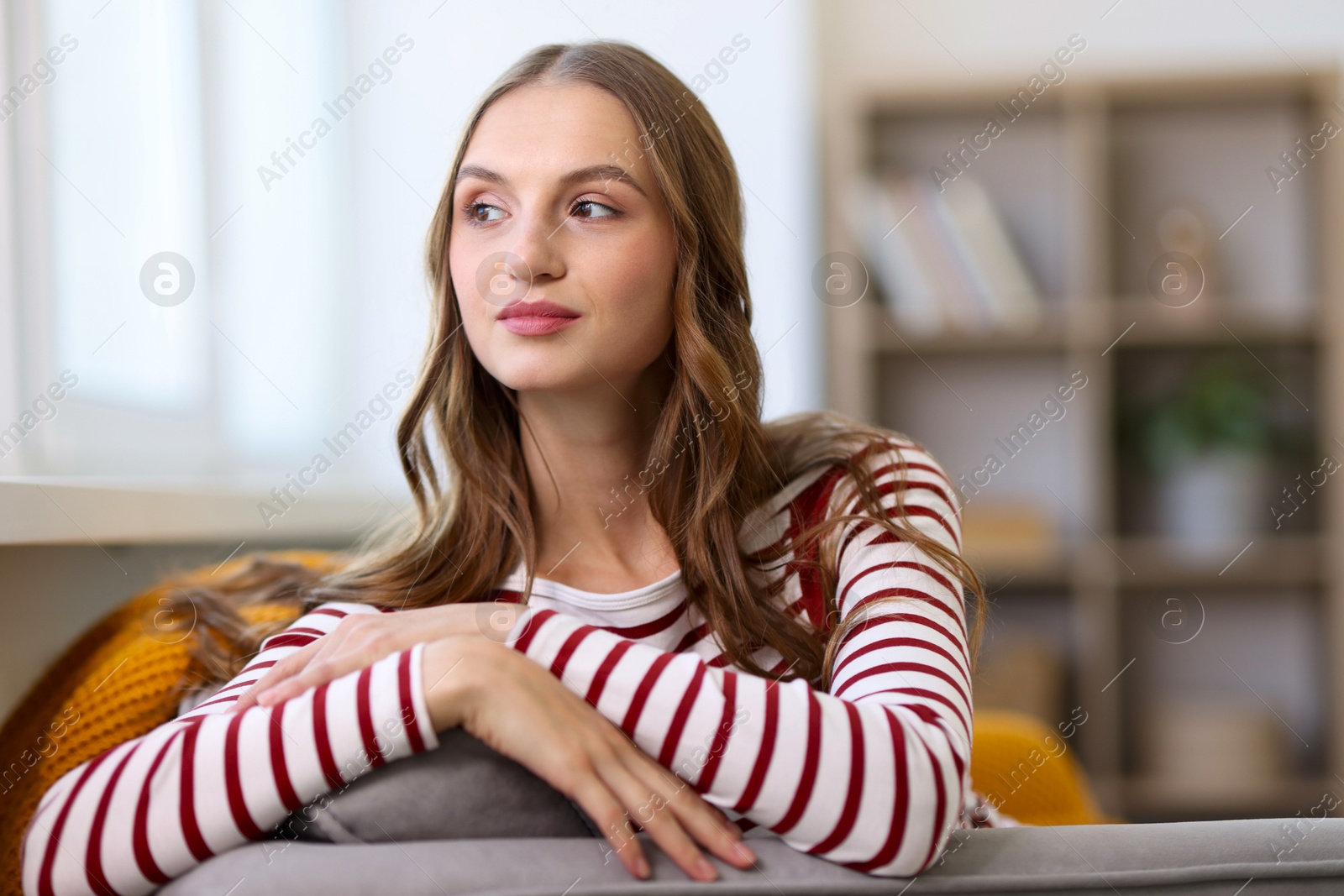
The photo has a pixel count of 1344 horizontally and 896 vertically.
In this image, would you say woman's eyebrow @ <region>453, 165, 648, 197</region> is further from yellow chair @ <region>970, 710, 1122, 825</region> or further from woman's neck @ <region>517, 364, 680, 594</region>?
yellow chair @ <region>970, 710, 1122, 825</region>

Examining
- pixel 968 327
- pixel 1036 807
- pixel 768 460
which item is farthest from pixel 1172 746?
pixel 768 460

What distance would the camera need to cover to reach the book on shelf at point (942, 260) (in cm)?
301

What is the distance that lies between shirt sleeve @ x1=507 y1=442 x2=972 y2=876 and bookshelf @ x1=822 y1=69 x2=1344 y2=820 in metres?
1.99

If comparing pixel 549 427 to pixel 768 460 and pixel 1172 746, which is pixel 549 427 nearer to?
pixel 768 460

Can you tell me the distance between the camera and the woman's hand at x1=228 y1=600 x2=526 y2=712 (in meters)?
0.89

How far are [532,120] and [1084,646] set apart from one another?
238cm

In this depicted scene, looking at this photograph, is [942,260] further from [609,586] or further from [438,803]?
[438,803]

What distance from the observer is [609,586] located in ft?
4.10

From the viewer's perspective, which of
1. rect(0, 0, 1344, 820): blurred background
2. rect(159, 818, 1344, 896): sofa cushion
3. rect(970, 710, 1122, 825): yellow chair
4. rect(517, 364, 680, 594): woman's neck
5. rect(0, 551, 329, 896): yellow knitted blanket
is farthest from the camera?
rect(0, 0, 1344, 820): blurred background

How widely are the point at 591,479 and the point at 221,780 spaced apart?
0.58m

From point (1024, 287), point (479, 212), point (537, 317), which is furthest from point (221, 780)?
point (1024, 287)

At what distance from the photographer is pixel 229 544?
1817 mm

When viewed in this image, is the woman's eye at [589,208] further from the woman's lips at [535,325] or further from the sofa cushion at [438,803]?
the sofa cushion at [438,803]

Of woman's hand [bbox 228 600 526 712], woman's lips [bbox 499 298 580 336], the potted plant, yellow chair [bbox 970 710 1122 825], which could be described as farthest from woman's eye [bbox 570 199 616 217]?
the potted plant
